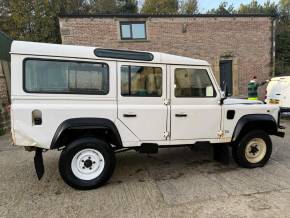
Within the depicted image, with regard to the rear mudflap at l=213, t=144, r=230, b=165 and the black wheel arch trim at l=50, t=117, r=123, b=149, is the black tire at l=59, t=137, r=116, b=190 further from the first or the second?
the rear mudflap at l=213, t=144, r=230, b=165

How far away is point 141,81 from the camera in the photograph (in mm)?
4184

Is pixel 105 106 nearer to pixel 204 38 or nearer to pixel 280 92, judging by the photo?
pixel 280 92

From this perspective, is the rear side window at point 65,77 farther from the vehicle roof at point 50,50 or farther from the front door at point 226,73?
the front door at point 226,73

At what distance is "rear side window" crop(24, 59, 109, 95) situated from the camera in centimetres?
371

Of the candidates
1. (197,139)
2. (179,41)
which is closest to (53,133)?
(197,139)

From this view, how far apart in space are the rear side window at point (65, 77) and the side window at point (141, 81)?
0.29 meters

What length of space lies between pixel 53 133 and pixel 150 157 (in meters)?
2.58

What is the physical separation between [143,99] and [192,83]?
3.10ft

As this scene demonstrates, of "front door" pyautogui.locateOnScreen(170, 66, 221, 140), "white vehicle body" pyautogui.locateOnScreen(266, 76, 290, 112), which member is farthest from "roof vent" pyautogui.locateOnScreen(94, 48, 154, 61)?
"white vehicle body" pyautogui.locateOnScreen(266, 76, 290, 112)

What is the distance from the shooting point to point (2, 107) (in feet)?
29.6

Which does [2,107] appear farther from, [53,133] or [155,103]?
[155,103]

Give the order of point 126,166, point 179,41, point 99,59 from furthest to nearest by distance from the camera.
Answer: point 179,41 → point 126,166 → point 99,59

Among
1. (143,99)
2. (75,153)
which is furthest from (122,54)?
(75,153)

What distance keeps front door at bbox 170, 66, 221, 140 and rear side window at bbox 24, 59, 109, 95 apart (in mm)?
1210
